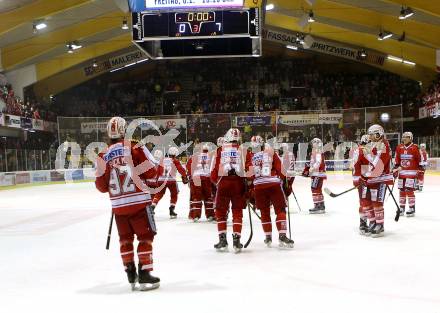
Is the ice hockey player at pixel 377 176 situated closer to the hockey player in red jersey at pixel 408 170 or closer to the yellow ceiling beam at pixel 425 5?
the hockey player in red jersey at pixel 408 170

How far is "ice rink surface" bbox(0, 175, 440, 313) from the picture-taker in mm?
3955

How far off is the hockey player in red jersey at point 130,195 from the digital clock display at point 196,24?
16.0 ft

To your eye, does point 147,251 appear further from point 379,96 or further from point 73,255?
point 379,96

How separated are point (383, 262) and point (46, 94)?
25.6 m

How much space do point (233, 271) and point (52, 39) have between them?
63.0 ft

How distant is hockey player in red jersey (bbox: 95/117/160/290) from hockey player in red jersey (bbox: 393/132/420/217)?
5.60 meters

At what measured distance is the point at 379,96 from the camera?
2764 cm

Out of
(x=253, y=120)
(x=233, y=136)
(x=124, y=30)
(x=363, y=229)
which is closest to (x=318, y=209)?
(x=363, y=229)

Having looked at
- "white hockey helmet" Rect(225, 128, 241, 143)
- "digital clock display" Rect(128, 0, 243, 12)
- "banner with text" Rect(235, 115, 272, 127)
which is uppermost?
"digital clock display" Rect(128, 0, 243, 12)

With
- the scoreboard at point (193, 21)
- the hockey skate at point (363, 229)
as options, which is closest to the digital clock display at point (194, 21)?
the scoreboard at point (193, 21)

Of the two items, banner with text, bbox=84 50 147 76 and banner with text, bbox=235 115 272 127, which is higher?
banner with text, bbox=84 50 147 76

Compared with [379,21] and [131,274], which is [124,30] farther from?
[131,274]

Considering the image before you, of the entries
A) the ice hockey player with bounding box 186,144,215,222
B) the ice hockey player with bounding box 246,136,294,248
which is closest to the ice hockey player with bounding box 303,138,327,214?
the ice hockey player with bounding box 186,144,215,222

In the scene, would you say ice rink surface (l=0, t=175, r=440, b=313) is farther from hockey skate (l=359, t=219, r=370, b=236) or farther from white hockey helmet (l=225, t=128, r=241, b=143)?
white hockey helmet (l=225, t=128, r=241, b=143)
